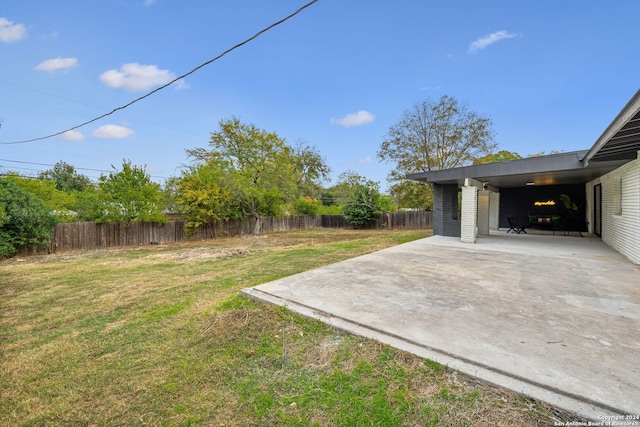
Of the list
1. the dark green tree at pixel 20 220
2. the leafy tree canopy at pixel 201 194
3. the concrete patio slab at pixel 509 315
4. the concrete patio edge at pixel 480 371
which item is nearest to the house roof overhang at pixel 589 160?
the concrete patio slab at pixel 509 315

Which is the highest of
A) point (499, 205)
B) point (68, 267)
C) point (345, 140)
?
point (345, 140)

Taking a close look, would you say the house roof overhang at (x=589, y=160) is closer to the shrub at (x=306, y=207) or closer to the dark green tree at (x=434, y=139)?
the dark green tree at (x=434, y=139)

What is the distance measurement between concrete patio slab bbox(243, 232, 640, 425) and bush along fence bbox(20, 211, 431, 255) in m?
10.5

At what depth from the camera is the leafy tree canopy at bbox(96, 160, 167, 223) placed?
10.8 m

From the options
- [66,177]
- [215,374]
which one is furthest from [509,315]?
[66,177]

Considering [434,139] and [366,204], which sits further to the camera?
[366,204]

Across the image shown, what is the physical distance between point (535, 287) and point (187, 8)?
8425mm

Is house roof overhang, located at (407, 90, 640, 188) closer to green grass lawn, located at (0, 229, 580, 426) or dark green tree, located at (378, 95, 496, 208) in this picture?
green grass lawn, located at (0, 229, 580, 426)

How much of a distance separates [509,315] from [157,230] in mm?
13645

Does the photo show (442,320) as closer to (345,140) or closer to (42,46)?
(42,46)

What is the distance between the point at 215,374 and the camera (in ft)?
6.76

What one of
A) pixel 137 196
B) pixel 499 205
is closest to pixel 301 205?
pixel 137 196

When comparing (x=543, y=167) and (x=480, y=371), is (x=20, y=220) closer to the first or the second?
(x=480, y=371)

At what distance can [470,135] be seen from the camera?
1695 centimetres
